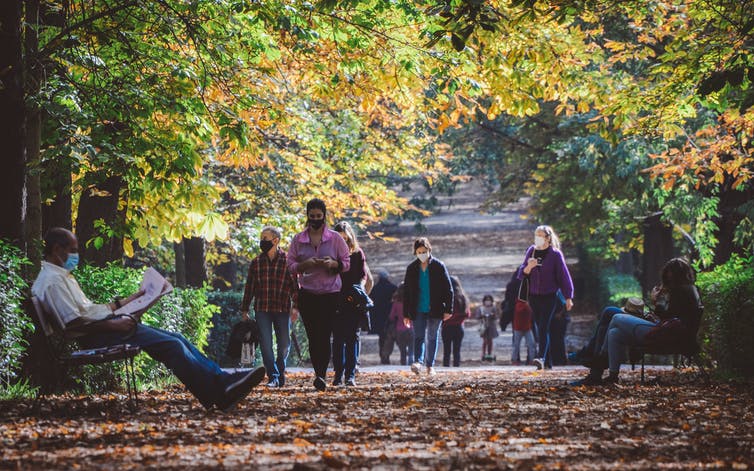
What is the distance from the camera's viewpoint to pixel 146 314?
468 inches

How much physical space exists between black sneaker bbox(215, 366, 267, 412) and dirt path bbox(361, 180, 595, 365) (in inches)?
621

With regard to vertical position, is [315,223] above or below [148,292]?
above

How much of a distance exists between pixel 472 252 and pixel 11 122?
137ft

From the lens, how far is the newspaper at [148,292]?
28.8 feet

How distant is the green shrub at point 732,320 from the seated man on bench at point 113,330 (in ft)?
17.3

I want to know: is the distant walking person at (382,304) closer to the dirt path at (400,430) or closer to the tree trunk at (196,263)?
the tree trunk at (196,263)

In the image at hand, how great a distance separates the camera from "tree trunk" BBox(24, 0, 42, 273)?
10.9 m

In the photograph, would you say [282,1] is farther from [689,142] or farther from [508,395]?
[689,142]

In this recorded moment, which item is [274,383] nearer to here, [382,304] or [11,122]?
[11,122]

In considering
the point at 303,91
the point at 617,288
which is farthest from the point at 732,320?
the point at 617,288

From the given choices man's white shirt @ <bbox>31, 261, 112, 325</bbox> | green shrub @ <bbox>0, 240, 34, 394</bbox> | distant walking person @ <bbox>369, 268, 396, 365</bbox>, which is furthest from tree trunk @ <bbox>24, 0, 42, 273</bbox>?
distant walking person @ <bbox>369, 268, 396, 365</bbox>

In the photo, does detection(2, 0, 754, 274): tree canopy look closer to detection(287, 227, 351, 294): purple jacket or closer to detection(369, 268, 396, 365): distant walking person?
detection(287, 227, 351, 294): purple jacket

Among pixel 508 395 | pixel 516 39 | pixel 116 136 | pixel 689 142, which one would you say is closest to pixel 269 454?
pixel 508 395

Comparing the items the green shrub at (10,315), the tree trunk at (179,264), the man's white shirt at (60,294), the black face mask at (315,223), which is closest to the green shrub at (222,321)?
the tree trunk at (179,264)
